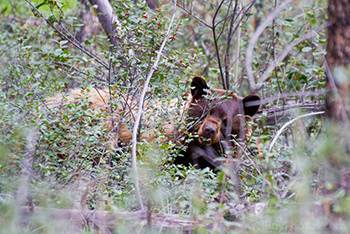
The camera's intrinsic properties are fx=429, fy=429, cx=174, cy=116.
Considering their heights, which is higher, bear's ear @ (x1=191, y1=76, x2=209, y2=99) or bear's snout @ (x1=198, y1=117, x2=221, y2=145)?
bear's ear @ (x1=191, y1=76, x2=209, y2=99)

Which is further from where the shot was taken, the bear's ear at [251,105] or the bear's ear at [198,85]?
the bear's ear at [251,105]

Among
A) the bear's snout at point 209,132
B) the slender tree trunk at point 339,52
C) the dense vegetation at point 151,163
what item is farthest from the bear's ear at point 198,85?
the slender tree trunk at point 339,52

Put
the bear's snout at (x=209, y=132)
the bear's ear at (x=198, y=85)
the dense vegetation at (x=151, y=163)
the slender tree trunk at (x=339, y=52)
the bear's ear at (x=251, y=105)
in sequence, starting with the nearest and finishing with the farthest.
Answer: the dense vegetation at (x=151, y=163), the slender tree trunk at (x=339, y=52), the bear's snout at (x=209, y=132), the bear's ear at (x=198, y=85), the bear's ear at (x=251, y=105)

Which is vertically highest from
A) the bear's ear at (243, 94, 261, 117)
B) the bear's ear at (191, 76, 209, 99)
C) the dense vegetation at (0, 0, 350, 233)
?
the bear's ear at (191, 76, 209, 99)

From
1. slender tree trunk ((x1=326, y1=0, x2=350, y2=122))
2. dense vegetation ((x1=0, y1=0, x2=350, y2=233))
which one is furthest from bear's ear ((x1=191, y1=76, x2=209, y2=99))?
slender tree trunk ((x1=326, y1=0, x2=350, y2=122))

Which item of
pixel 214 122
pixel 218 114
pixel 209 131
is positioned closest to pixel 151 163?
pixel 209 131

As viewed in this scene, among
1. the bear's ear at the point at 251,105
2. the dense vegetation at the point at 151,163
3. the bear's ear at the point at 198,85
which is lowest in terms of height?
the dense vegetation at the point at 151,163

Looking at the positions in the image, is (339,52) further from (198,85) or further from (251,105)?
(198,85)

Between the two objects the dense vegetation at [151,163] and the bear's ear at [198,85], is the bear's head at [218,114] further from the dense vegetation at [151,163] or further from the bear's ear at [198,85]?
the dense vegetation at [151,163]

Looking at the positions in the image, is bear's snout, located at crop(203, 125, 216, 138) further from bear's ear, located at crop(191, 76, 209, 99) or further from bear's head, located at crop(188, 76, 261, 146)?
bear's ear, located at crop(191, 76, 209, 99)

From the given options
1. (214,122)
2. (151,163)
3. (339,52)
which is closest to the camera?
(339,52)

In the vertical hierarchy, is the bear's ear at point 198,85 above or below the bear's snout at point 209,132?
above

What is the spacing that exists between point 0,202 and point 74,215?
0.56m

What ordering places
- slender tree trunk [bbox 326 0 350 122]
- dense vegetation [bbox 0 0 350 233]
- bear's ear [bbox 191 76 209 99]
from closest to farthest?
1. dense vegetation [bbox 0 0 350 233]
2. slender tree trunk [bbox 326 0 350 122]
3. bear's ear [bbox 191 76 209 99]
